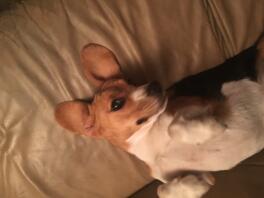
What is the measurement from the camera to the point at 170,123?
1075mm

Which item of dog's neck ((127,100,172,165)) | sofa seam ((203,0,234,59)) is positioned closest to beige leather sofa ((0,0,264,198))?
sofa seam ((203,0,234,59))

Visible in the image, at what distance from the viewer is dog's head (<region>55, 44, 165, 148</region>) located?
1048 mm

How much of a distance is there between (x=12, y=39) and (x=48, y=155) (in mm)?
377

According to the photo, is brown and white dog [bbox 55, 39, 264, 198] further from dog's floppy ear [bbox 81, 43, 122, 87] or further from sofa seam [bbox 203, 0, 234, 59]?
sofa seam [bbox 203, 0, 234, 59]

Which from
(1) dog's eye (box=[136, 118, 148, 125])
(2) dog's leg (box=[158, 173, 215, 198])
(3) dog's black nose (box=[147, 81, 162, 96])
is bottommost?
(2) dog's leg (box=[158, 173, 215, 198])

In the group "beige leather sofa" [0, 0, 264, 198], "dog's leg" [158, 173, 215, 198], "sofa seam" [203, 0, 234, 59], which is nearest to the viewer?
"dog's leg" [158, 173, 215, 198]

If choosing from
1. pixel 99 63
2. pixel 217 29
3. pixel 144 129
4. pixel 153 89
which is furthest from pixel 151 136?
pixel 217 29

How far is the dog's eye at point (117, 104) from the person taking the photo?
1.05m

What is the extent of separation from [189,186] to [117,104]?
289 mm

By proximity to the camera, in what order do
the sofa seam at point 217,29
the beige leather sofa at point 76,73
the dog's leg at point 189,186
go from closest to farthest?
the dog's leg at point 189,186 → the beige leather sofa at point 76,73 → the sofa seam at point 217,29

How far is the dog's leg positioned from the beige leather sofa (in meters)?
0.23

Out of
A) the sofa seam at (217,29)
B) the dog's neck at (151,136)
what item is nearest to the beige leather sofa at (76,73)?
the sofa seam at (217,29)

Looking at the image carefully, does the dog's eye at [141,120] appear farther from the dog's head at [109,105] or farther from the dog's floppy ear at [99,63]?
the dog's floppy ear at [99,63]

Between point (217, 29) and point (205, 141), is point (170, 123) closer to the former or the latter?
point (205, 141)
